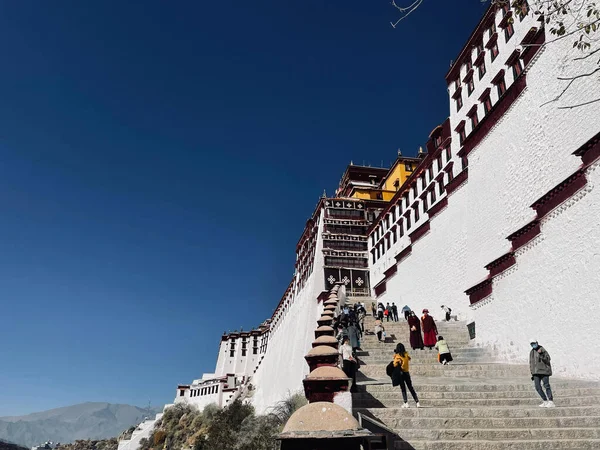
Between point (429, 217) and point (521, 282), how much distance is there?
1118 cm

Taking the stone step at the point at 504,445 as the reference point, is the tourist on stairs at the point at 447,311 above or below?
above

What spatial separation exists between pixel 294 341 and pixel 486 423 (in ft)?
Result: 92.9

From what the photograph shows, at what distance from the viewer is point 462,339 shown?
15.1m

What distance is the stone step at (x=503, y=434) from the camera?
245 inches

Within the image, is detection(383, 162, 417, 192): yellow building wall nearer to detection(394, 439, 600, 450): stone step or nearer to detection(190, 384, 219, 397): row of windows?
detection(394, 439, 600, 450): stone step

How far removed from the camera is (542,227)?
1132 cm

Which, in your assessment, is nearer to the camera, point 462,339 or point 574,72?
point 574,72

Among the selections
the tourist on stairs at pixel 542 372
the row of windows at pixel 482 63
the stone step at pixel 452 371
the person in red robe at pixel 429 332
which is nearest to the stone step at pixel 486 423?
the tourist on stairs at pixel 542 372

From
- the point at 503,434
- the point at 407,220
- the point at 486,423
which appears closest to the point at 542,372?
the point at 486,423

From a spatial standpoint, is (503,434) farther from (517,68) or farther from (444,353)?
(517,68)

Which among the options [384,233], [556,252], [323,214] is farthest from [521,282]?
[323,214]

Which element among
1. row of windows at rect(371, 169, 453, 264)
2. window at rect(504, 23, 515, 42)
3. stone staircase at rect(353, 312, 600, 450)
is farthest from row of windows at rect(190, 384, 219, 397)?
window at rect(504, 23, 515, 42)

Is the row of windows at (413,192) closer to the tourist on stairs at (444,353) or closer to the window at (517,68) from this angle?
the window at (517,68)

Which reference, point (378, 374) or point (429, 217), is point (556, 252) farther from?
point (429, 217)
